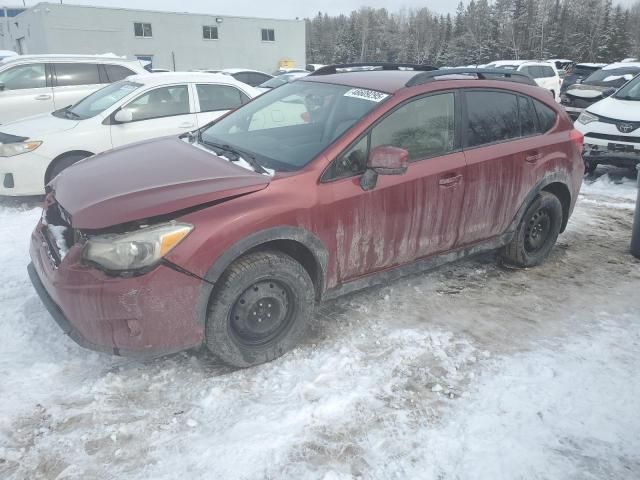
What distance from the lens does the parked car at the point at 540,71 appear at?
1695 centimetres

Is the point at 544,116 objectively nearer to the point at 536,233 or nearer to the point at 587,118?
the point at 536,233

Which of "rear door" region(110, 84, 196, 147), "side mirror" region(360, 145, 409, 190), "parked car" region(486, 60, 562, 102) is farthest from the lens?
"parked car" region(486, 60, 562, 102)

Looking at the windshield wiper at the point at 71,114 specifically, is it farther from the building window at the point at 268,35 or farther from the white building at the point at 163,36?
the building window at the point at 268,35

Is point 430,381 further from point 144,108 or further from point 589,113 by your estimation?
point 589,113

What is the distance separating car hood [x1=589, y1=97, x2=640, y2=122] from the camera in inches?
316

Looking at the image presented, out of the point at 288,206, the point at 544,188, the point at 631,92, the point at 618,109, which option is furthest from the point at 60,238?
the point at 631,92

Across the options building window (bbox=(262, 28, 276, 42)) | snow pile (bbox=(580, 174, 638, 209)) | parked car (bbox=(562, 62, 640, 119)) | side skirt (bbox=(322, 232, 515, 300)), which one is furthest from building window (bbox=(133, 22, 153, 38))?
side skirt (bbox=(322, 232, 515, 300))

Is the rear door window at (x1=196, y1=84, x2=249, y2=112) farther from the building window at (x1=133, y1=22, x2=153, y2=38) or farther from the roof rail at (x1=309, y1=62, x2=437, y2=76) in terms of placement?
the building window at (x1=133, y1=22, x2=153, y2=38)

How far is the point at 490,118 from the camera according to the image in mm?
4246

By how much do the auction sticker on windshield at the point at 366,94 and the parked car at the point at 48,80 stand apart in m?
6.63

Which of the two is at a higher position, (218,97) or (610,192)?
(218,97)

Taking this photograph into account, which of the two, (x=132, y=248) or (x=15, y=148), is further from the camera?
(x=15, y=148)

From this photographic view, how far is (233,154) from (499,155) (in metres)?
2.14

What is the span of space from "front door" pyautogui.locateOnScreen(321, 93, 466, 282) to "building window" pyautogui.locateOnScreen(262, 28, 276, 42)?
40298mm
